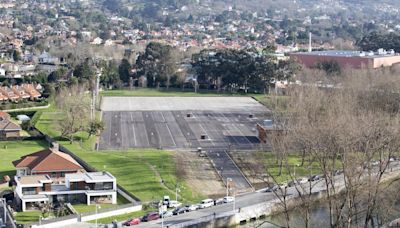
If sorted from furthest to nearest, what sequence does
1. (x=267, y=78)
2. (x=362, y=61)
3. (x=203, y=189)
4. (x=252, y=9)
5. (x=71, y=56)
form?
(x=252, y=9)
(x=71, y=56)
(x=362, y=61)
(x=267, y=78)
(x=203, y=189)

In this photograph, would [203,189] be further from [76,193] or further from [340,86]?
[340,86]

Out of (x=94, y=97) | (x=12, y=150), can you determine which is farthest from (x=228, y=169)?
(x=94, y=97)

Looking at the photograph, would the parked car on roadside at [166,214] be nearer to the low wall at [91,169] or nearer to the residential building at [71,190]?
the low wall at [91,169]

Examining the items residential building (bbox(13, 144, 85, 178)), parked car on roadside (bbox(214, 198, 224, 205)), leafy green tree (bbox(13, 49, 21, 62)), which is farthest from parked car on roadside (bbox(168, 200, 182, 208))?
leafy green tree (bbox(13, 49, 21, 62))

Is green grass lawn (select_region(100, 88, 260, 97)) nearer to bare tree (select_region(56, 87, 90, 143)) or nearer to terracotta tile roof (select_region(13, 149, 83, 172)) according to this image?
bare tree (select_region(56, 87, 90, 143))

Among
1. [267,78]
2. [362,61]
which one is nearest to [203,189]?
[267,78]

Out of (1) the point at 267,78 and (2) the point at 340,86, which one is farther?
(1) the point at 267,78
